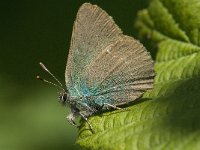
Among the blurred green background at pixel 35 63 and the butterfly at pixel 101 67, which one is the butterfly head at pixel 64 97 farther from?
the blurred green background at pixel 35 63

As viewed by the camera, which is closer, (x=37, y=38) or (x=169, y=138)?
(x=169, y=138)

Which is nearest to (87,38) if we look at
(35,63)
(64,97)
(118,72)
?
(118,72)

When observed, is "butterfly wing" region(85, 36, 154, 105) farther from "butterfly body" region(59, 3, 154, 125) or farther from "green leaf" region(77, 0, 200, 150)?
"green leaf" region(77, 0, 200, 150)

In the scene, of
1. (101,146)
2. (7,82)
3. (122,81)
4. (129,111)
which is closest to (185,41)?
(122,81)

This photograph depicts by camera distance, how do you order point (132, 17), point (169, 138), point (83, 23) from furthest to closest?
point (132, 17) → point (83, 23) → point (169, 138)

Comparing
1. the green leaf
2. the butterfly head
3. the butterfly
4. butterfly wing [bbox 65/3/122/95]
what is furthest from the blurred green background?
butterfly wing [bbox 65/3/122/95]

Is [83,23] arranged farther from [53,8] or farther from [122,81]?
[53,8]
